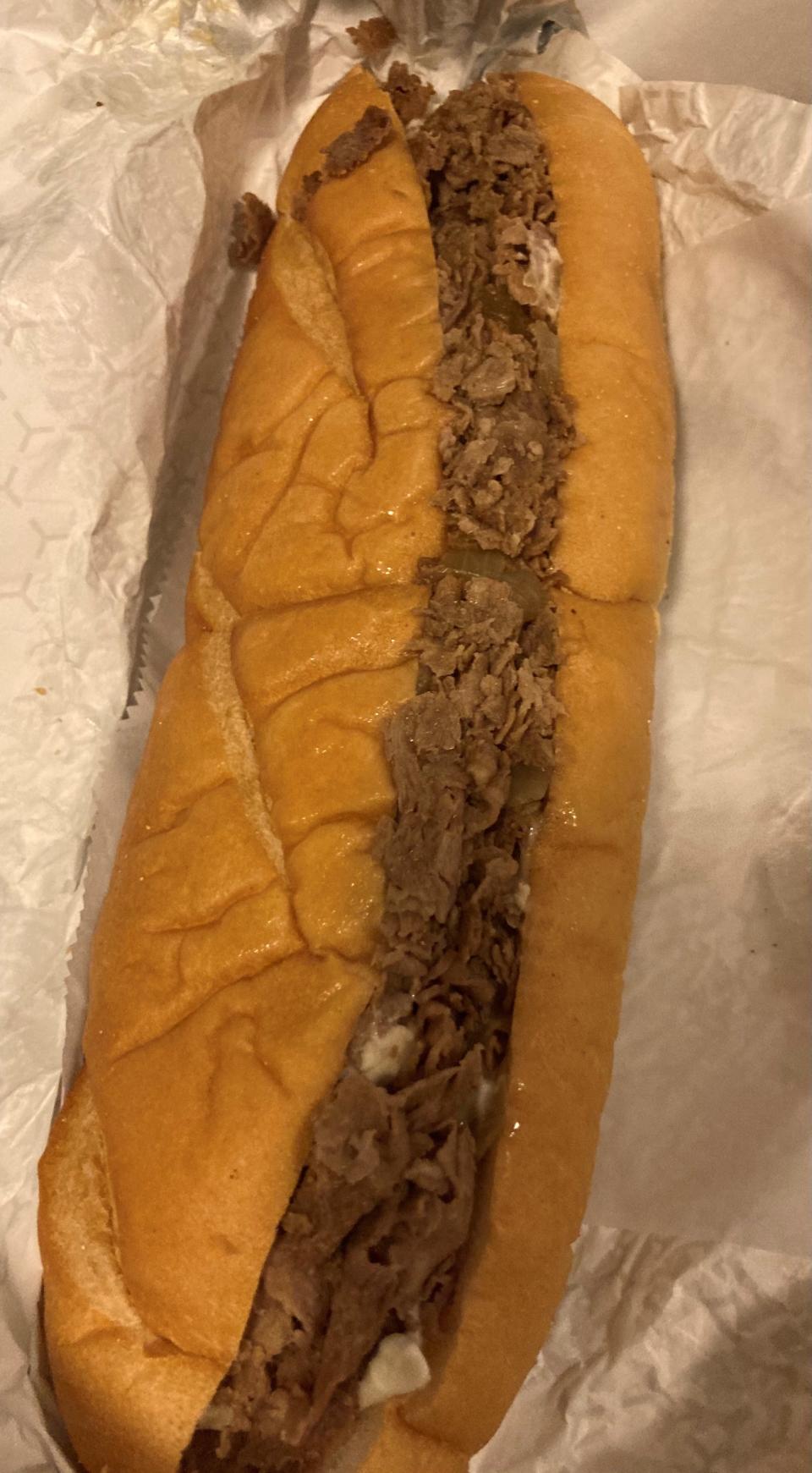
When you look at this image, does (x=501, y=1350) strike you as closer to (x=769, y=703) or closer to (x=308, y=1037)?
(x=308, y=1037)

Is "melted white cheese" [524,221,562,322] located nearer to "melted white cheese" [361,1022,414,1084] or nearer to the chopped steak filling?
the chopped steak filling

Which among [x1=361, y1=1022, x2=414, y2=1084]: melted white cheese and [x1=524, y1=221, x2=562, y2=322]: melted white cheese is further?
[x1=524, y1=221, x2=562, y2=322]: melted white cheese

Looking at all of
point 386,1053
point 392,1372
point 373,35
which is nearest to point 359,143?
point 373,35

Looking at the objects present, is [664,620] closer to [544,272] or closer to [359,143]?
[544,272]

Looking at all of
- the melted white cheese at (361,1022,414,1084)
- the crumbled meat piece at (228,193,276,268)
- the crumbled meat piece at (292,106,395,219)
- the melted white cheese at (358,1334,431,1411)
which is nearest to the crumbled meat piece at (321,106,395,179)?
the crumbled meat piece at (292,106,395,219)

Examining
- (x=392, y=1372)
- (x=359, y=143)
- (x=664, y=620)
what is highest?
(x=359, y=143)

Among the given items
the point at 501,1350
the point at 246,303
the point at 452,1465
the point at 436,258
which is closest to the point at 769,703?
the point at 436,258

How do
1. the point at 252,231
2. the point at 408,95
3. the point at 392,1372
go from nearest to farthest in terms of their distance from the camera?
the point at 392,1372, the point at 408,95, the point at 252,231
